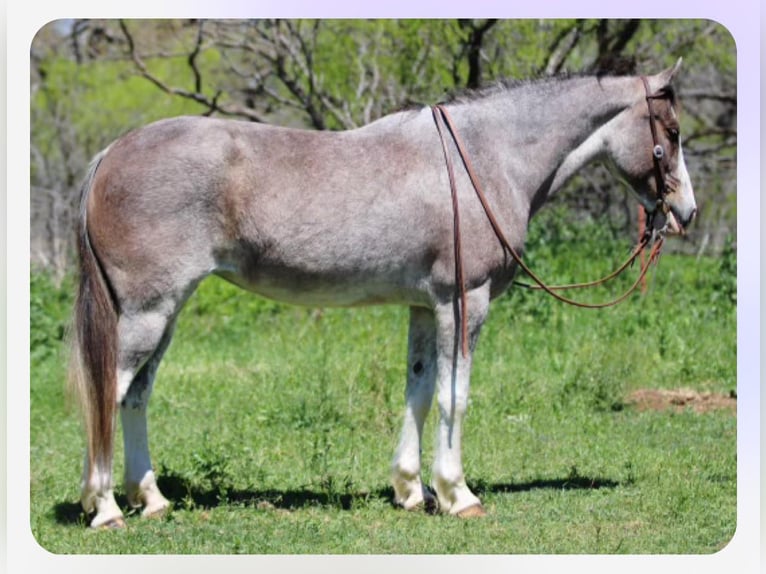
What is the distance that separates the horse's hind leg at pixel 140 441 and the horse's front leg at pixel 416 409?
1256 mm

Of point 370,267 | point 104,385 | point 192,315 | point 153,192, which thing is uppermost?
point 153,192

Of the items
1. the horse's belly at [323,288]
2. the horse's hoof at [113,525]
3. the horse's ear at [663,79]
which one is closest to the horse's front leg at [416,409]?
the horse's belly at [323,288]

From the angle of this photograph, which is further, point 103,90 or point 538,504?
point 103,90

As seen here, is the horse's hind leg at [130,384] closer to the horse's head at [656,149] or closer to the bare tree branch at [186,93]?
the horse's head at [656,149]

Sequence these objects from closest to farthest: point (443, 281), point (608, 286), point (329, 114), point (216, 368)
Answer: point (443, 281)
point (216, 368)
point (608, 286)
point (329, 114)

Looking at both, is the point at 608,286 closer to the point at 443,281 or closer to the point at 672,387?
the point at 672,387

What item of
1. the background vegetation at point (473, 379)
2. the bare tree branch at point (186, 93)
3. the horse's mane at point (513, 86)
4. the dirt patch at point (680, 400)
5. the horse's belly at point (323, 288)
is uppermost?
the horse's mane at point (513, 86)

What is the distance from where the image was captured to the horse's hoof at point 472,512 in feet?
20.0

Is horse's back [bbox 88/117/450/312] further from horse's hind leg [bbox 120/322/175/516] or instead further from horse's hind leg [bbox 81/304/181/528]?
horse's hind leg [bbox 120/322/175/516]

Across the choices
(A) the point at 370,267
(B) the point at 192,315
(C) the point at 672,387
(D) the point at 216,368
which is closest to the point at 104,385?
(A) the point at 370,267

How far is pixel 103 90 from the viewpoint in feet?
75.3

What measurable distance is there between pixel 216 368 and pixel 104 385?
4468 millimetres

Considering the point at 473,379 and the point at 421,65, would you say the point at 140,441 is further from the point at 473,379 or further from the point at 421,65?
the point at 421,65

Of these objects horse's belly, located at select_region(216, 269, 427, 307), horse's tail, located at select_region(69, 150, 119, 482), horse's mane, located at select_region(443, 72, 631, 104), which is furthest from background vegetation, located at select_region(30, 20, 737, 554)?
horse's belly, located at select_region(216, 269, 427, 307)
